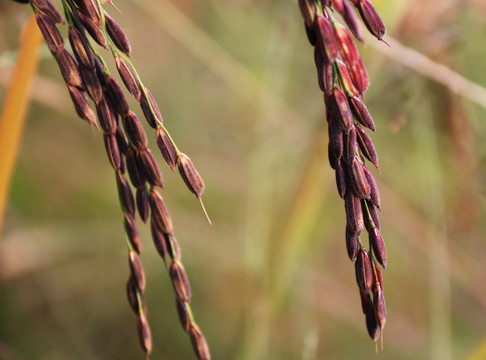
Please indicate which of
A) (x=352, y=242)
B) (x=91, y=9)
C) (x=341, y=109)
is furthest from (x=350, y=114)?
(x=91, y=9)

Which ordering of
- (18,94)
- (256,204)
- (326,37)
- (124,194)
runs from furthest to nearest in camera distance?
(256,204) → (18,94) → (124,194) → (326,37)

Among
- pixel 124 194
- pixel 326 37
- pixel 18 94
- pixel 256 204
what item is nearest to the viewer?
pixel 326 37

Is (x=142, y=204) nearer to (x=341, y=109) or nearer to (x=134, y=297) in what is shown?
(x=134, y=297)

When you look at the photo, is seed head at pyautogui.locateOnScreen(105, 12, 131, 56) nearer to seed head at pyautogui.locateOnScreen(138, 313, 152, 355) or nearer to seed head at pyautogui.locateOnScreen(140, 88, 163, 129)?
Answer: seed head at pyautogui.locateOnScreen(140, 88, 163, 129)

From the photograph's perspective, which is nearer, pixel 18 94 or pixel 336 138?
pixel 336 138

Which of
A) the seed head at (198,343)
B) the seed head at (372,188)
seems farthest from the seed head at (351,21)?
the seed head at (198,343)

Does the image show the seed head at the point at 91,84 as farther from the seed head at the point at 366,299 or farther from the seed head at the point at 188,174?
the seed head at the point at 366,299

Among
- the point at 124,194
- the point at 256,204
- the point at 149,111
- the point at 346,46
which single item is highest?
the point at 346,46

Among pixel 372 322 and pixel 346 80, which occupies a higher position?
pixel 346 80

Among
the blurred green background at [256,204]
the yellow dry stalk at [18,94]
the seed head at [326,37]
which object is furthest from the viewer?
the blurred green background at [256,204]

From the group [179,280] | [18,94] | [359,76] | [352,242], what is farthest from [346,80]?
[18,94]
